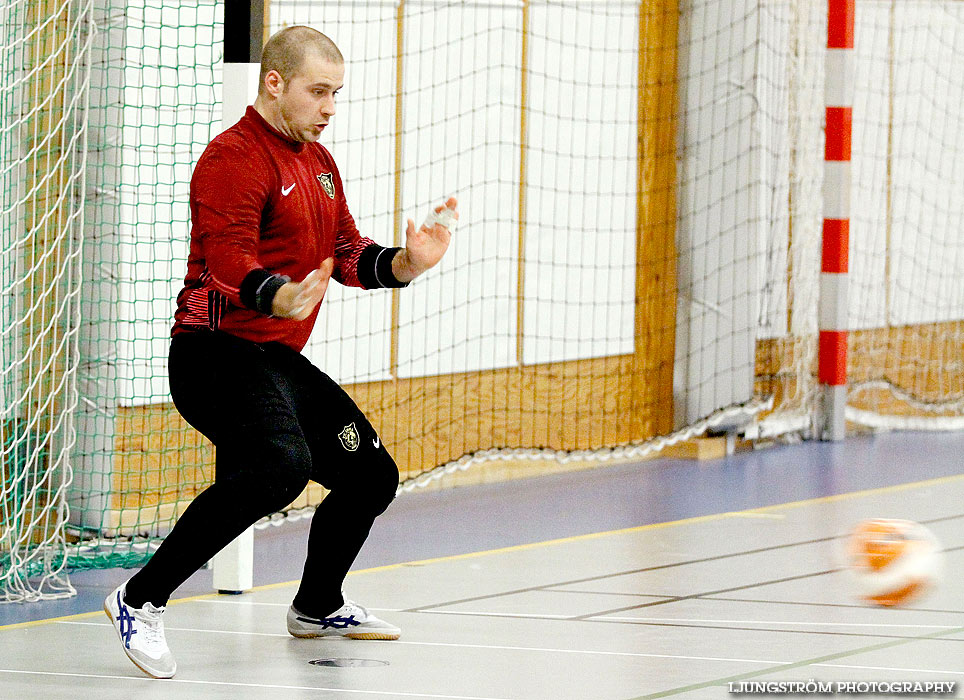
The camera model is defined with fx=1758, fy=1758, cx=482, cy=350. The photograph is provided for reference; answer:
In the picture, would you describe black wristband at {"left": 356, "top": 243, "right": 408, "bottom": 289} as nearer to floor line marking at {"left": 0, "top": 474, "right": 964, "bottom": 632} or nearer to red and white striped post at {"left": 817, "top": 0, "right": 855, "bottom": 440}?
floor line marking at {"left": 0, "top": 474, "right": 964, "bottom": 632}

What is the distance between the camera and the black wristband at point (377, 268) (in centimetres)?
428

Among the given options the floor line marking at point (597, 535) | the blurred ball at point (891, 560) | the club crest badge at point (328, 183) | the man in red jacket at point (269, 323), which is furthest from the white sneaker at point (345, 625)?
the blurred ball at point (891, 560)

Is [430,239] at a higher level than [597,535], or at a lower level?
higher

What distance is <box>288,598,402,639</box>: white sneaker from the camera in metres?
4.45

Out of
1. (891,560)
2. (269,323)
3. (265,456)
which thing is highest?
(269,323)

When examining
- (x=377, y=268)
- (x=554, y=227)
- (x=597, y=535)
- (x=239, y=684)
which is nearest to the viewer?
(x=239, y=684)

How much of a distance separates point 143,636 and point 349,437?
2.22 ft

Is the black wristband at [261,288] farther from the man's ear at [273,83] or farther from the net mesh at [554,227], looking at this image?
the net mesh at [554,227]

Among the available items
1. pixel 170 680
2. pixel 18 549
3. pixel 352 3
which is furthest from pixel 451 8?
pixel 170 680

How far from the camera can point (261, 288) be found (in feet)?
12.4

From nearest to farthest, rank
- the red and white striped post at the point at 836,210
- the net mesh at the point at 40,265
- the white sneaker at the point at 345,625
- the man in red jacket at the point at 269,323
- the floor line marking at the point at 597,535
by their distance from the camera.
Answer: the man in red jacket at the point at 269,323, the white sneaker at the point at 345,625, the floor line marking at the point at 597,535, the net mesh at the point at 40,265, the red and white striped post at the point at 836,210

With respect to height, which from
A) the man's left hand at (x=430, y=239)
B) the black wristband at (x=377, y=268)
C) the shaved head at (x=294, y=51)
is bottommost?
the black wristband at (x=377, y=268)

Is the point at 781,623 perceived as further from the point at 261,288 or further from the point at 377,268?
the point at 261,288

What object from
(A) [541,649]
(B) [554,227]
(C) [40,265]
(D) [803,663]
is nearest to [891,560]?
(D) [803,663]
